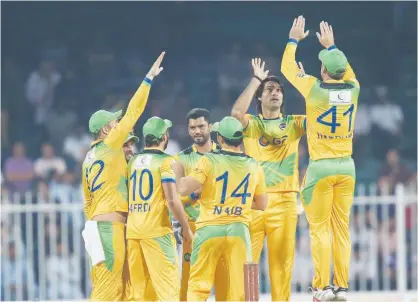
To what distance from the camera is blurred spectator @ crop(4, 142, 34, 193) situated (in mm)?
20531

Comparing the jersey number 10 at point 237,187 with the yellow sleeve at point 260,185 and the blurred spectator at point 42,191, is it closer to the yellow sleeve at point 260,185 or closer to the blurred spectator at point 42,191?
the yellow sleeve at point 260,185

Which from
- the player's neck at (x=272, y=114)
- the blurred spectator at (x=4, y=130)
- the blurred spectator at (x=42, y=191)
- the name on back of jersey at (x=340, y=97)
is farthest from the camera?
the blurred spectator at (x=4, y=130)

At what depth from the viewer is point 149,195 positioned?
1323cm

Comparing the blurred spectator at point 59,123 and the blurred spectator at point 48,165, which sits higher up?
the blurred spectator at point 59,123

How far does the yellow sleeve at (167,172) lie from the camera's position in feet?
43.0

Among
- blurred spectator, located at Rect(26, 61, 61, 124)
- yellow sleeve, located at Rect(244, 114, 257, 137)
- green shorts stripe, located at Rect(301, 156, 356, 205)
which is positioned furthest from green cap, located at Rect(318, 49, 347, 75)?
blurred spectator, located at Rect(26, 61, 61, 124)

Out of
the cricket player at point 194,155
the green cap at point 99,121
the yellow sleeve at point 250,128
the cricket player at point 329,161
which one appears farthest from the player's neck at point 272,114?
the green cap at point 99,121

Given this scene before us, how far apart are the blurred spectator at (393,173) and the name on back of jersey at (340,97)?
691 cm

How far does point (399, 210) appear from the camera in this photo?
1842 cm

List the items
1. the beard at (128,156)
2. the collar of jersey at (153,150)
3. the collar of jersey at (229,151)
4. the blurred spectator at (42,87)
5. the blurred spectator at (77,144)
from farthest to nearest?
the blurred spectator at (42,87) < the blurred spectator at (77,144) < the beard at (128,156) < the collar of jersey at (153,150) < the collar of jersey at (229,151)

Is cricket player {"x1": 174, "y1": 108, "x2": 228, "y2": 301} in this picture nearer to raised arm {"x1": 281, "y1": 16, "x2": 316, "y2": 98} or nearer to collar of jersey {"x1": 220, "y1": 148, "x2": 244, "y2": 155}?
collar of jersey {"x1": 220, "y1": 148, "x2": 244, "y2": 155}

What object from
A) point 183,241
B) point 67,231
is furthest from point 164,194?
point 67,231

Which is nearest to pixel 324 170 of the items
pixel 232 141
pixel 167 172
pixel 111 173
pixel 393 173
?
pixel 232 141

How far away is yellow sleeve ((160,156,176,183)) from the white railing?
208 inches
